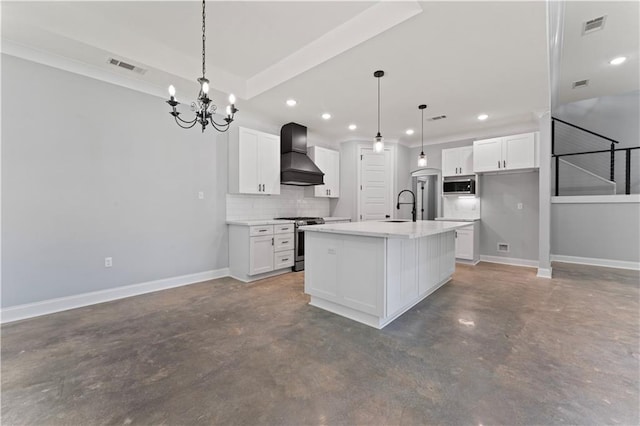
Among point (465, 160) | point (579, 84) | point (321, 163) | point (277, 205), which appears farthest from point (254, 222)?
point (579, 84)

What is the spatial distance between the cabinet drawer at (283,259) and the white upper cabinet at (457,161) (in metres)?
3.77

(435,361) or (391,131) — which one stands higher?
(391,131)

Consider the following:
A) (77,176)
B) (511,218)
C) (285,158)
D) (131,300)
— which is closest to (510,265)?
(511,218)

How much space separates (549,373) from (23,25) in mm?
5226

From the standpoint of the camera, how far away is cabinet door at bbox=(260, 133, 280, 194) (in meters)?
4.70

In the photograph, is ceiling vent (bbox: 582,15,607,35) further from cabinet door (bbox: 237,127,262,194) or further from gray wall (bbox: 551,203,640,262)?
cabinet door (bbox: 237,127,262,194)

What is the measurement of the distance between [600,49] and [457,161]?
2.55 m

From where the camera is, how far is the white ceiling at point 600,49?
9.61 feet

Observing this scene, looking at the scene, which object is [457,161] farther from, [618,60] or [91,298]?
[91,298]

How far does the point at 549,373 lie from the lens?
193 cm

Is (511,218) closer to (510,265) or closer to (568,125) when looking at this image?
(510,265)

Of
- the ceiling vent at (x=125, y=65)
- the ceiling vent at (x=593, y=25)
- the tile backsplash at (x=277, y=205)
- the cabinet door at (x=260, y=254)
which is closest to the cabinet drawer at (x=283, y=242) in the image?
the cabinet door at (x=260, y=254)

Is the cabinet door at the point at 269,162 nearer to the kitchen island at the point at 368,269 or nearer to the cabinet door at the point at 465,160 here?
the kitchen island at the point at 368,269

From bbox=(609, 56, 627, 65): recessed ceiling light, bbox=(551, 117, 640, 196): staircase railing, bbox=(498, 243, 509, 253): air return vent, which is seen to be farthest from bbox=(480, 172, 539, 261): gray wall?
bbox=(609, 56, 627, 65): recessed ceiling light
